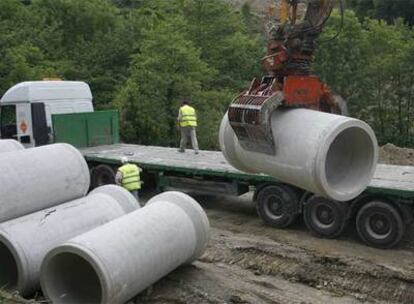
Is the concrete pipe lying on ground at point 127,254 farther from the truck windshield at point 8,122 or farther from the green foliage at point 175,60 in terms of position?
the green foliage at point 175,60

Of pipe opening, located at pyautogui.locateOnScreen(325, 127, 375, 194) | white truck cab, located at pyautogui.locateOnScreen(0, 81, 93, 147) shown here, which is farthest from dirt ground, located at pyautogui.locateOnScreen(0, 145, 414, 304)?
white truck cab, located at pyautogui.locateOnScreen(0, 81, 93, 147)

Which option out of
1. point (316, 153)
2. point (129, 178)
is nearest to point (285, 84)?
point (316, 153)

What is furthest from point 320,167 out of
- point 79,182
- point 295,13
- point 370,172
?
point 79,182

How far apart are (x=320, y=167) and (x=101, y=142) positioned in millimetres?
11961

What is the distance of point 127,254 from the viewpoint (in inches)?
300

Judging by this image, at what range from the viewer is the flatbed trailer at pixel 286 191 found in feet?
34.7

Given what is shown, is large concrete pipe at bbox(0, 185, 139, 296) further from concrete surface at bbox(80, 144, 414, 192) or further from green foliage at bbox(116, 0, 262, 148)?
green foliage at bbox(116, 0, 262, 148)

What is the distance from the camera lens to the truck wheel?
10.5 m

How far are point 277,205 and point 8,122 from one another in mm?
8618

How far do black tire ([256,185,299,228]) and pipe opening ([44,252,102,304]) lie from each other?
4848 millimetres

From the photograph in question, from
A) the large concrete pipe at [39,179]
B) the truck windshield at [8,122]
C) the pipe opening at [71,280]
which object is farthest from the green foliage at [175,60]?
the pipe opening at [71,280]

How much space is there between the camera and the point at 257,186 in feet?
41.1

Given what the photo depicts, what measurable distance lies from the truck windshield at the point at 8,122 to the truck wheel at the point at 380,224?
10.1 meters

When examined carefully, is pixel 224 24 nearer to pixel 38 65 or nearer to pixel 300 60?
pixel 38 65
